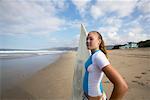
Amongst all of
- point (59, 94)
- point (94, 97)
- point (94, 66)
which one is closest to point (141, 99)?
point (59, 94)

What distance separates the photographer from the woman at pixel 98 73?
1.36 meters

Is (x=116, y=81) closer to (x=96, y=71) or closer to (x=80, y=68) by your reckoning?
(x=96, y=71)

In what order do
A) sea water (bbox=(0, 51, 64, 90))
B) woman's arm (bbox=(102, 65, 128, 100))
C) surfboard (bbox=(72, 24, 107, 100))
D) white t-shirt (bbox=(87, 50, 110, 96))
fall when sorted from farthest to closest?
→ sea water (bbox=(0, 51, 64, 90)) → surfboard (bbox=(72, 24, 107, 100)) → white t-shirt (bbox=(87, 50, 110, 96)) → woman's arm (bbox=(102, 65, 128, 100))

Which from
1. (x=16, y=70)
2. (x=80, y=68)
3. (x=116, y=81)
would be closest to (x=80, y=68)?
(x=80, y=68)

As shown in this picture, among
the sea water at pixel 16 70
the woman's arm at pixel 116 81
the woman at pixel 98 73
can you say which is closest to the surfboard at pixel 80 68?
the woman at pixel 98 73

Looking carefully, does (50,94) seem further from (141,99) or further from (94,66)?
(94,66)

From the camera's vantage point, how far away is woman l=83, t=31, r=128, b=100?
1355mm

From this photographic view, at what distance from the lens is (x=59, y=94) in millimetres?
4836

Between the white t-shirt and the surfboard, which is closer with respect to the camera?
the white t-shirt

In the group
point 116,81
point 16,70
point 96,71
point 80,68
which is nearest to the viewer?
point 116,81

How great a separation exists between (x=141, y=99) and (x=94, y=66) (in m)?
3.14

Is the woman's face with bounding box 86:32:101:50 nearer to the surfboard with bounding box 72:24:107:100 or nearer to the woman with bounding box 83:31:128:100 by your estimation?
the woman with bounding box 83:31:128:100

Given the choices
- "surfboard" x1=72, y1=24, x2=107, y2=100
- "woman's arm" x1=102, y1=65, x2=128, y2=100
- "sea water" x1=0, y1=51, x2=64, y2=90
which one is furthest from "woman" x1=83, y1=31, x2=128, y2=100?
"sea water" x1=0, y1=51, x2=64, y2=90

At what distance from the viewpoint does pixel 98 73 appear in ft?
5.17
